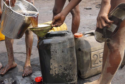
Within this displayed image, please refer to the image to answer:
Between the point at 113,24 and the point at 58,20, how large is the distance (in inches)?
22.9

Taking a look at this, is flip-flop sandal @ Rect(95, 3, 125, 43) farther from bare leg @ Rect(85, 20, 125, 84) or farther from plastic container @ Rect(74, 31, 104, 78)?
plastic container @ Rect(74, 31, 104, 78)

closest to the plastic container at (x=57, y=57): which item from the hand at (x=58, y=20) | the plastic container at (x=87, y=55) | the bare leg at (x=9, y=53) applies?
the hand at (x=58, y=20)

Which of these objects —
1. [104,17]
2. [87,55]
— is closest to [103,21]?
[104,17]

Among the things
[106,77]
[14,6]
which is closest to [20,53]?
[14,6]

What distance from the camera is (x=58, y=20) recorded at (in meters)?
1.56

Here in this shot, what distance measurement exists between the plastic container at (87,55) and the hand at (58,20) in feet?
1.15

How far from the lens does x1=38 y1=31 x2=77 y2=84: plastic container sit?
4.91ft

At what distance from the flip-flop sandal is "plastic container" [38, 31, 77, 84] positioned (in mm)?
345

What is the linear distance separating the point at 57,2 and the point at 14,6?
1.98 feet

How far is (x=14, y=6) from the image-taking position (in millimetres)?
1810

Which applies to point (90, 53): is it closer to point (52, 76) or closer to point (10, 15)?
point (52, 76)

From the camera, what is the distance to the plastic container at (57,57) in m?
1.50

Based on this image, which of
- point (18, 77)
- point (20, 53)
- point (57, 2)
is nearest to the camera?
point (18, 77)

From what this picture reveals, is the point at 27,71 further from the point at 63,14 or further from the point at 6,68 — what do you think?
the point at 63,14
